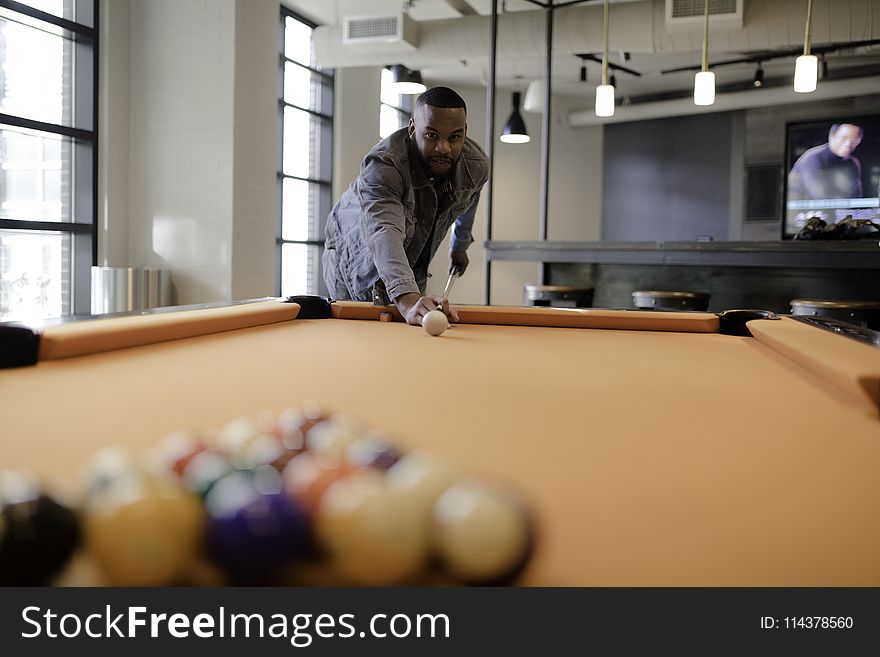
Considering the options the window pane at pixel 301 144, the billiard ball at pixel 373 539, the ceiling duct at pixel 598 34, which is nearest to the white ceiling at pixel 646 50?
the ceiling duct at pixel 598 34

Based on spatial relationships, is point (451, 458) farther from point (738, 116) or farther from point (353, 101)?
point (738, 116)

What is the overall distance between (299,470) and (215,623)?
0.54ft

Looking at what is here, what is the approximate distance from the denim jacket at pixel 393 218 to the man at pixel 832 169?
7.35m

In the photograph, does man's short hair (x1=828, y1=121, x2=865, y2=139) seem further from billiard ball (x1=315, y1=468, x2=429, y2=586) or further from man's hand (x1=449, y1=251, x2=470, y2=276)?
billiard ball (x1=315, y1=468, x2=429, y2=586)

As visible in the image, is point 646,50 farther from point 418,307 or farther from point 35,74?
point 418,307

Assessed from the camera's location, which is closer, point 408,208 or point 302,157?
point 408,208

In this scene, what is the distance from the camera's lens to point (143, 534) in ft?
1.86

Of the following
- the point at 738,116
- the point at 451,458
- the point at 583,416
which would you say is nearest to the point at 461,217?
the point at 583,416

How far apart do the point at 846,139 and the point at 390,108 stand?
5.70m

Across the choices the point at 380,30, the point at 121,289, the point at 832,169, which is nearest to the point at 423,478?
the point at 121,289

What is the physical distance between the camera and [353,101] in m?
8.37

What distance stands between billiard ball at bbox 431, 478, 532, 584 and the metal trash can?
5001mm

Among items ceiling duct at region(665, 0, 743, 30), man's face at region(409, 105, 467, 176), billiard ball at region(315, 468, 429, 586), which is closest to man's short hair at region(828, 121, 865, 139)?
ceiling duct at region(665, 0, 743, 30)

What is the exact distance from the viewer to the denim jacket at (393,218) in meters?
2.60
